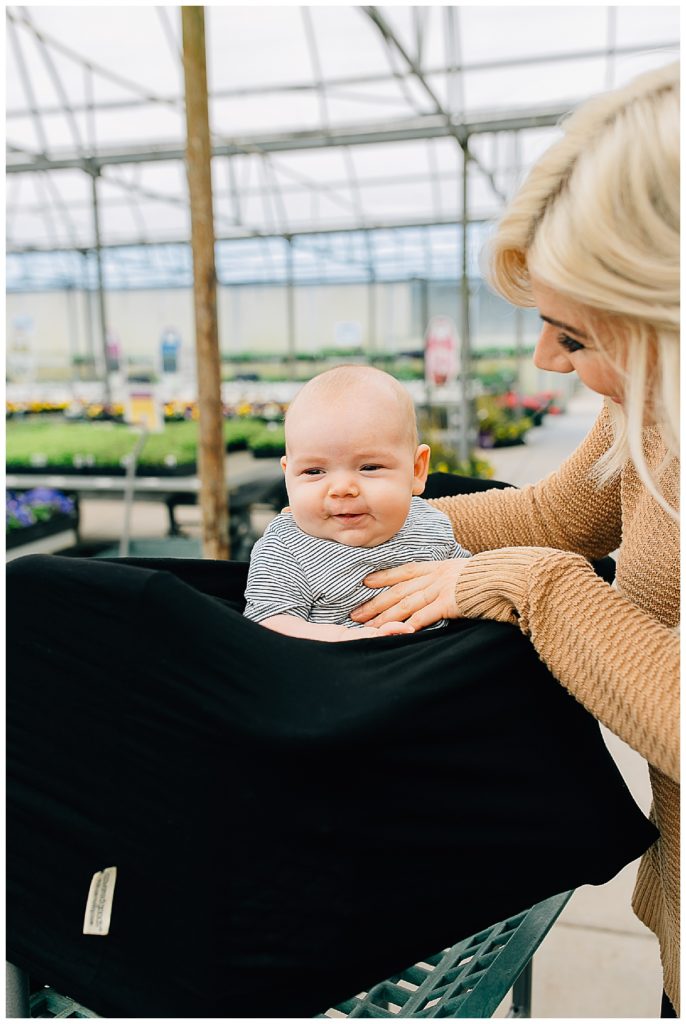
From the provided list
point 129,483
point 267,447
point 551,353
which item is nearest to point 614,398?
point 551,353

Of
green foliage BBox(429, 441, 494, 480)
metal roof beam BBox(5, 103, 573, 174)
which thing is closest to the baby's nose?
green foliage BBox(429, 441, 494, 480)

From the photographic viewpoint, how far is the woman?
0.77 m

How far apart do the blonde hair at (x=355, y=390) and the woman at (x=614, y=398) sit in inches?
7.7

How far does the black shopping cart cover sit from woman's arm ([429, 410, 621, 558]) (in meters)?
0.53

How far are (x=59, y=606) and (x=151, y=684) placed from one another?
12 cm

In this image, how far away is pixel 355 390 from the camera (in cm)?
110

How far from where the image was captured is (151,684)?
769 millimetres

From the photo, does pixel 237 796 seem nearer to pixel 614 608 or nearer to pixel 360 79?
pixel 614 608

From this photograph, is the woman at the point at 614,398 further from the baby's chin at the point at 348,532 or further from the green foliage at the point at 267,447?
the green foliage at the point at 267,447

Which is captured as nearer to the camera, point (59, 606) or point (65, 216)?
point (59, 606)

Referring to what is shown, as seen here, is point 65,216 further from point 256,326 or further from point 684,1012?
point 684,1012

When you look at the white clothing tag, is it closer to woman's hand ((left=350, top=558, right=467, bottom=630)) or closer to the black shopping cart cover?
the black shopping cart cover

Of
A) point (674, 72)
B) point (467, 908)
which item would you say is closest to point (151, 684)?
point (467, 908)

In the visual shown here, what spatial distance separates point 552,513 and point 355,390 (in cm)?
46
